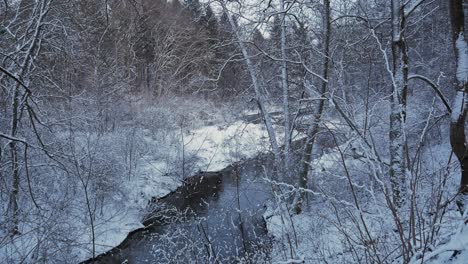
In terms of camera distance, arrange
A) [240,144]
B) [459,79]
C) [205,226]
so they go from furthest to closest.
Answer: [240,144] < [205,226] < [459,79]

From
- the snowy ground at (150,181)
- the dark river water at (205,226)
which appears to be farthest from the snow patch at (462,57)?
the snowy ground at (150,181)

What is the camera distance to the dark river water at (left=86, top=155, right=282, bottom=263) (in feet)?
20.5

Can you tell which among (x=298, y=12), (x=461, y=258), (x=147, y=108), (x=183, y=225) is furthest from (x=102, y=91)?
(x=461, y=258)

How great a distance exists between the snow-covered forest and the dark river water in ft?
0.20

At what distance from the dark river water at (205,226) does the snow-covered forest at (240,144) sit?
62 mm

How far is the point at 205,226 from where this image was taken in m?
7.97

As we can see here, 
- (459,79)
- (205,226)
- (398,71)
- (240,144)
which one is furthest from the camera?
(240,144)

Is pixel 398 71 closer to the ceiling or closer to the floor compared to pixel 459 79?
closer to the ceiling

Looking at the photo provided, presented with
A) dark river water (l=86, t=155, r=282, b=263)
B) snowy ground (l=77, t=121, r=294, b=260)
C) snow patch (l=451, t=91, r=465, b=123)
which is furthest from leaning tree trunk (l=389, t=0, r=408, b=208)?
→ snowy ground (l=77, t=121, r=294, b=260)

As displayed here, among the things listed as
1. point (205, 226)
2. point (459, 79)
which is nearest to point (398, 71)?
point (459, 79)

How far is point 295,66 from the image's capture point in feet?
31.2

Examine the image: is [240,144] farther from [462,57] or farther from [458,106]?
[462,57]

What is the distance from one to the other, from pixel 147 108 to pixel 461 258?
1627 centimetres

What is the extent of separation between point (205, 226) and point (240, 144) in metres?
4.03
